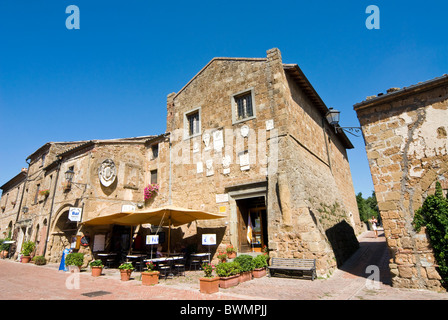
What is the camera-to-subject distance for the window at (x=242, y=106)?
11477 mm

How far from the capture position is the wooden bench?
7848mm

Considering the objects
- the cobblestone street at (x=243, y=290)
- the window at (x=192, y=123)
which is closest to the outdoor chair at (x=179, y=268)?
the cobblestone street at (x=243, y=290)

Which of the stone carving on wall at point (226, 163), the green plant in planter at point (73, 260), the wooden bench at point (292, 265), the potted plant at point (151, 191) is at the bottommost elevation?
the wooden bench at point (292, 265)

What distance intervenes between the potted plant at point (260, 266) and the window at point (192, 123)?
695 centimetres

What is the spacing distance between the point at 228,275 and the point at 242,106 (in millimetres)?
7473

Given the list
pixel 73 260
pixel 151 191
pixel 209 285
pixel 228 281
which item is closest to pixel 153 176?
pixel 151 191

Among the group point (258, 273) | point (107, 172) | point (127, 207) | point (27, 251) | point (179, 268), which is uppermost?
point (107, 172)

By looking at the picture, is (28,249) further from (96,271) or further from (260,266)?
(260,266)

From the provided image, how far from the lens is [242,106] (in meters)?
11.9

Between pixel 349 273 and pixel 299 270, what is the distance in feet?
6.26

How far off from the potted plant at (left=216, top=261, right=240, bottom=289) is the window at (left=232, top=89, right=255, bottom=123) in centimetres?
637

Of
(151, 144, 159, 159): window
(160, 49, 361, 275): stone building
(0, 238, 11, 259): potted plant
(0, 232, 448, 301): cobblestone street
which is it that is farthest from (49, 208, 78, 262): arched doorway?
(0, 238, 11, 259): potted plant

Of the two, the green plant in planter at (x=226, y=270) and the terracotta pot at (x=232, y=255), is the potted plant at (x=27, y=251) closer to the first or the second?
the terracotta pot at (x=232, y=255)
